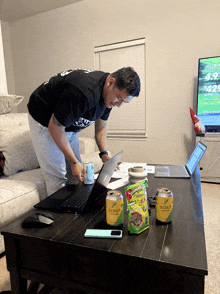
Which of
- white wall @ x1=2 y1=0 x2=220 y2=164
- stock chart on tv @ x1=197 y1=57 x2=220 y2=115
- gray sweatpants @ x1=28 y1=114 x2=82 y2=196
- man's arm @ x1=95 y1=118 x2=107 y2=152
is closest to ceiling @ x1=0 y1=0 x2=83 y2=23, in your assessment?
white wall @ x1=2 y1=0 x2=220 y2=164

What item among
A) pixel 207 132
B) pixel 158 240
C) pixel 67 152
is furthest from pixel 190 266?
pixel 207 132

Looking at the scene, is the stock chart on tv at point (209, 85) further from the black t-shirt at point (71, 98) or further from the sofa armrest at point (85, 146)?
the black t-shirt at point (71, 98)

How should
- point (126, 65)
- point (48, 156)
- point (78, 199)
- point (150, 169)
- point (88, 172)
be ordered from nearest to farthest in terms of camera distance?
point (78, 199)
point (88, 172)
point (48, 156)
point (150, 169)
point (126, 65)

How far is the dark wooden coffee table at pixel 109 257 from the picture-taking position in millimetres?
647

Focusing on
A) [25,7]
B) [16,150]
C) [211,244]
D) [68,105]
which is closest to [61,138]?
[68,105]

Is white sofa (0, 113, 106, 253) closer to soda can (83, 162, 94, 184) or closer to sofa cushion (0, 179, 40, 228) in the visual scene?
sofa cushion (0, 179, 40, 228)

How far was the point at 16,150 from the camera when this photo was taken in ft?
6.24

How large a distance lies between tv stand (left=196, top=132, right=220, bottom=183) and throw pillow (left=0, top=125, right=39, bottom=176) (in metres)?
2.10

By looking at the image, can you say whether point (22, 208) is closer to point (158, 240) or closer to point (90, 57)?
point (158, 240)

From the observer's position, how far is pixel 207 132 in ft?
9.53

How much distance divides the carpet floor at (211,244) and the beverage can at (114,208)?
0.62 meters

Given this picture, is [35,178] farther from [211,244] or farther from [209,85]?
[209,85]

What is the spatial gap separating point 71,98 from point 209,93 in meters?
2.37

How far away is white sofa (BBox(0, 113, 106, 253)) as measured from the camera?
4.43ft
